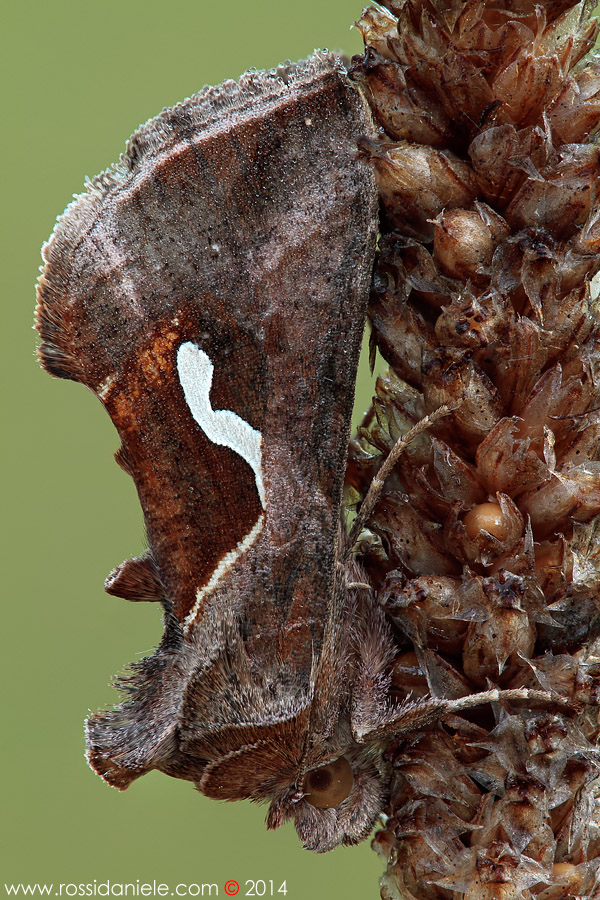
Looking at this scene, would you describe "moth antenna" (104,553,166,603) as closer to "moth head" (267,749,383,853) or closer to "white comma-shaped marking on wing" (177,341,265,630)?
"white comma-shaped marking on wing" (177,341,265,630)

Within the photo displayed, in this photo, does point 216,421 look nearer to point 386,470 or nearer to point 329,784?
point 386,470

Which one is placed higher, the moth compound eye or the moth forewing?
the moth forewing

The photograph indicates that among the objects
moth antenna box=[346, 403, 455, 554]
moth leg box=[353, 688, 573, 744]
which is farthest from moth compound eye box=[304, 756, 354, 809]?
moth antenna box=[346, 403, 455, 554]

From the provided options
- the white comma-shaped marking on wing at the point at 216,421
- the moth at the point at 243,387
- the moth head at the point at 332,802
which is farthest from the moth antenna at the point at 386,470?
the moth head at the point at 332,802

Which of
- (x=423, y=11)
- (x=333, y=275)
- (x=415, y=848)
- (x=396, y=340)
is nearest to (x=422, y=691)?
(x=415, y=848)

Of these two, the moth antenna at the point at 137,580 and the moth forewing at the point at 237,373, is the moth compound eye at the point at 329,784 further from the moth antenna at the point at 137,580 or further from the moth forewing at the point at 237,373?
the moth antenna at the point at 137,580

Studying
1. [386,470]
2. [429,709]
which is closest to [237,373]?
[386,470]

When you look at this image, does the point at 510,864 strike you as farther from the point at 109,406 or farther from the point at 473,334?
the point at 109,406
